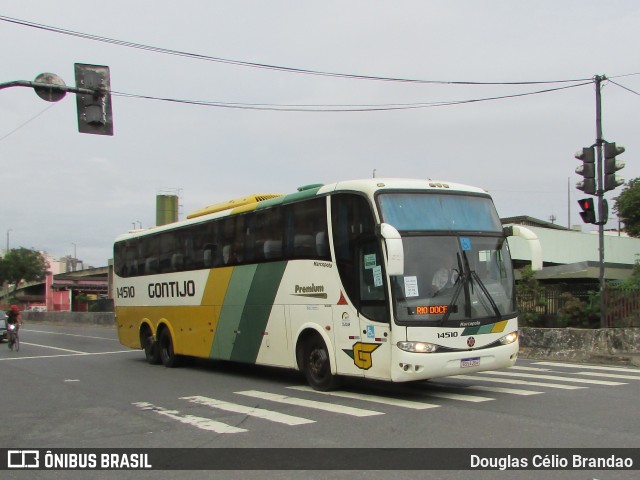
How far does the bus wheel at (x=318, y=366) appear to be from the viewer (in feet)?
35.7

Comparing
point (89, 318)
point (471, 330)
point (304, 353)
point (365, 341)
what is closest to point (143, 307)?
point (304, 353)

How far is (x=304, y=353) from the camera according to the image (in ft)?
38.0

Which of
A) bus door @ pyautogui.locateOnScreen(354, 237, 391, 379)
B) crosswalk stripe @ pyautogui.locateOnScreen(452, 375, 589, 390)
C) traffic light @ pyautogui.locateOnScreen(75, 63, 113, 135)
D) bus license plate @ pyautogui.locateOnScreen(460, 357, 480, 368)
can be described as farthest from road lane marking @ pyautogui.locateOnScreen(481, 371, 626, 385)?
traffic light @ pyautogui.locateOnScreen(75, 63, 113, 135)

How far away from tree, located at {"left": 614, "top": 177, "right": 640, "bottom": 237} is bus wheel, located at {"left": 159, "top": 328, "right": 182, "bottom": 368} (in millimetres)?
30860

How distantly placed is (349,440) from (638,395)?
5.40m

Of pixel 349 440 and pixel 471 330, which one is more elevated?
pixel 471 330

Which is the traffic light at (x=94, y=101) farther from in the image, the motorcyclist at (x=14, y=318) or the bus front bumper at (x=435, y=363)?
the motorcyclist at (x=14, y=318)

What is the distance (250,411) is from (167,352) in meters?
7.59

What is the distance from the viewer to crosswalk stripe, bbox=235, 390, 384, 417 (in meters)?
8.99

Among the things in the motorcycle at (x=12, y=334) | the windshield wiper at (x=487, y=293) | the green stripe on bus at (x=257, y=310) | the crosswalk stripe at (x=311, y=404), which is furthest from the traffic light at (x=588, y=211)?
the motorcycle at (x=12, y=334)

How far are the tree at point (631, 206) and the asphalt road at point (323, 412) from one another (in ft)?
86.9

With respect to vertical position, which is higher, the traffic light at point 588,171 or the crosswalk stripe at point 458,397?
the traffic light at point 588,171

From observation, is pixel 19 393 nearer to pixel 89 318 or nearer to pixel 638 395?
pixel 638 395

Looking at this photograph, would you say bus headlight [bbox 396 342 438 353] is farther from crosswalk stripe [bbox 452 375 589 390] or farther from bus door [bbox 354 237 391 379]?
crosswalk stripe [bbox 452 375 589 390]
